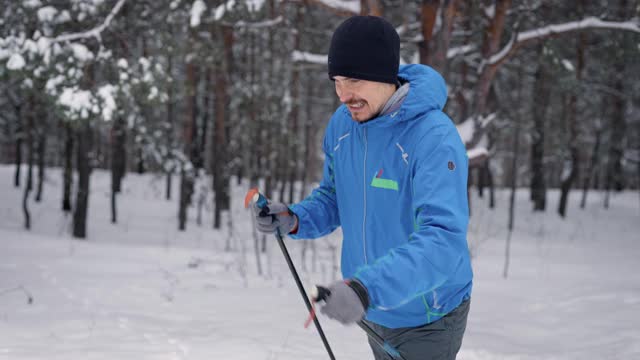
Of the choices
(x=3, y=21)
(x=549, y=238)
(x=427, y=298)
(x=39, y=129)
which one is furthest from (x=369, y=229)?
(x=39, y=129)

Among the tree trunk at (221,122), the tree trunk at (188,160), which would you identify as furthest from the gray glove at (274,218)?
the tree trunk at (221,122)

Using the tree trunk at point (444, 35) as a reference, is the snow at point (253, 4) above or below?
above

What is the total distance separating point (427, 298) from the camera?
2303 millimetres

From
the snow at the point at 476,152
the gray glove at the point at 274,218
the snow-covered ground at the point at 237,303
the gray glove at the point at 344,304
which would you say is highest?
the snow at the point at 476,152

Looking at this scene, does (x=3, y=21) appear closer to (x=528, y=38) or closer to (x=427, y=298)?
(x=528, y=38)

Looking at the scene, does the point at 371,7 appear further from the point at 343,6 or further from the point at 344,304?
the point at 344,304

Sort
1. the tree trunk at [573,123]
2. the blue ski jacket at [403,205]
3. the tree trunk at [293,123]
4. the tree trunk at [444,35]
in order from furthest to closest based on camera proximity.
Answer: the tree trunk at [573,123], the tree trunk at [293,123], the tree trunk at [444,35], the blue ski jacket at [403,205]

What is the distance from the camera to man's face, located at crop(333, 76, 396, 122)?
7.58 feet

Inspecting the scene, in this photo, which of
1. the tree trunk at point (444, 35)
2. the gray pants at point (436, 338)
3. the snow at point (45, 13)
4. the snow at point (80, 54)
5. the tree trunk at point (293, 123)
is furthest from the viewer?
the tree trunk at point (293, 123)

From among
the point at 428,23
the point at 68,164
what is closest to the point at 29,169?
the point at 68,164

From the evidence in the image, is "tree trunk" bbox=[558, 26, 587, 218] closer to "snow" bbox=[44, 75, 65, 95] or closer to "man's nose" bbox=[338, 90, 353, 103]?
"snow" bbox=[44, 75, 65, 95]

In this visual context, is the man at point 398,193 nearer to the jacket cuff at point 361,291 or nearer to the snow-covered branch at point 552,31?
the jacket cuff at point 361,291

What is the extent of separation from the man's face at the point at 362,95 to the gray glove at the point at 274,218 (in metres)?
0.59

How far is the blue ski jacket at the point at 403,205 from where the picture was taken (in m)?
1.91
